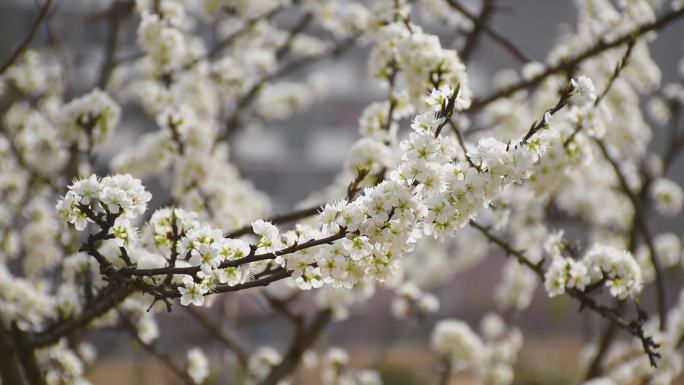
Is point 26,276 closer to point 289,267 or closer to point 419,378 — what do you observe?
point 289,267

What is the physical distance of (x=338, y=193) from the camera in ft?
13.2

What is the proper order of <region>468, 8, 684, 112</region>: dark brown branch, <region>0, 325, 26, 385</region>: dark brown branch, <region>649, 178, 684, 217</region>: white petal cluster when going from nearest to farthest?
<region>0, 325, 26, 385</region>: dark brown branch → <region>468, 8, 684, 112</region>: dark brown branch → <region>649, 178, 684, 217</region>: white petal cluster

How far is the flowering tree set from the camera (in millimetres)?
1594

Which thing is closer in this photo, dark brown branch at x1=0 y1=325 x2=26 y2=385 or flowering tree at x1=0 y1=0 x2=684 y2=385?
flowering tree at x1=0 y1=0 x2=684 y2=385

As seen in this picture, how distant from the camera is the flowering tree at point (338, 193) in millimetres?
1594

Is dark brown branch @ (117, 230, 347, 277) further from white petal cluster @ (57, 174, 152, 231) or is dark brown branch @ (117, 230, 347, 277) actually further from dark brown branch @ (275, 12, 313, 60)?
dark brown branch @ (275, 12, 313, 60)

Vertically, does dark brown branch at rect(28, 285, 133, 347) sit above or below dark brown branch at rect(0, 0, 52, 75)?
below

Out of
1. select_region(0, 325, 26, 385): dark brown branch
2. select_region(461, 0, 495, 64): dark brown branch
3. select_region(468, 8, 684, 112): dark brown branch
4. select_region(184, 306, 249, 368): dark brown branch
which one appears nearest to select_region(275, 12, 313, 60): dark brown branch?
select_region(461, 0, 495, 64): dark brown branch

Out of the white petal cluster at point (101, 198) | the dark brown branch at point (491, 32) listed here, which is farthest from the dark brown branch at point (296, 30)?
the white petal cluster at point (101, 198)

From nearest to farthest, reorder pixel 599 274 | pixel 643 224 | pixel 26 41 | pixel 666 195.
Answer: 1. pixel 599 274
2. pixel 26 41
3. pixel 643 224
4. pixel 666 195

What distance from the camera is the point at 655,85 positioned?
418 cm

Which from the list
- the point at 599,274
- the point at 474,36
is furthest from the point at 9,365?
the point at 474,36

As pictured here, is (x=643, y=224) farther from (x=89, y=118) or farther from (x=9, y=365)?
(x=9, y=365)

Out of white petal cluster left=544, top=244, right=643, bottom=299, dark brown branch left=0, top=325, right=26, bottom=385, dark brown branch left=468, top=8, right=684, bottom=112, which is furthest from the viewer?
dark brown branch left=468, top=8, right=684, bottom=112
